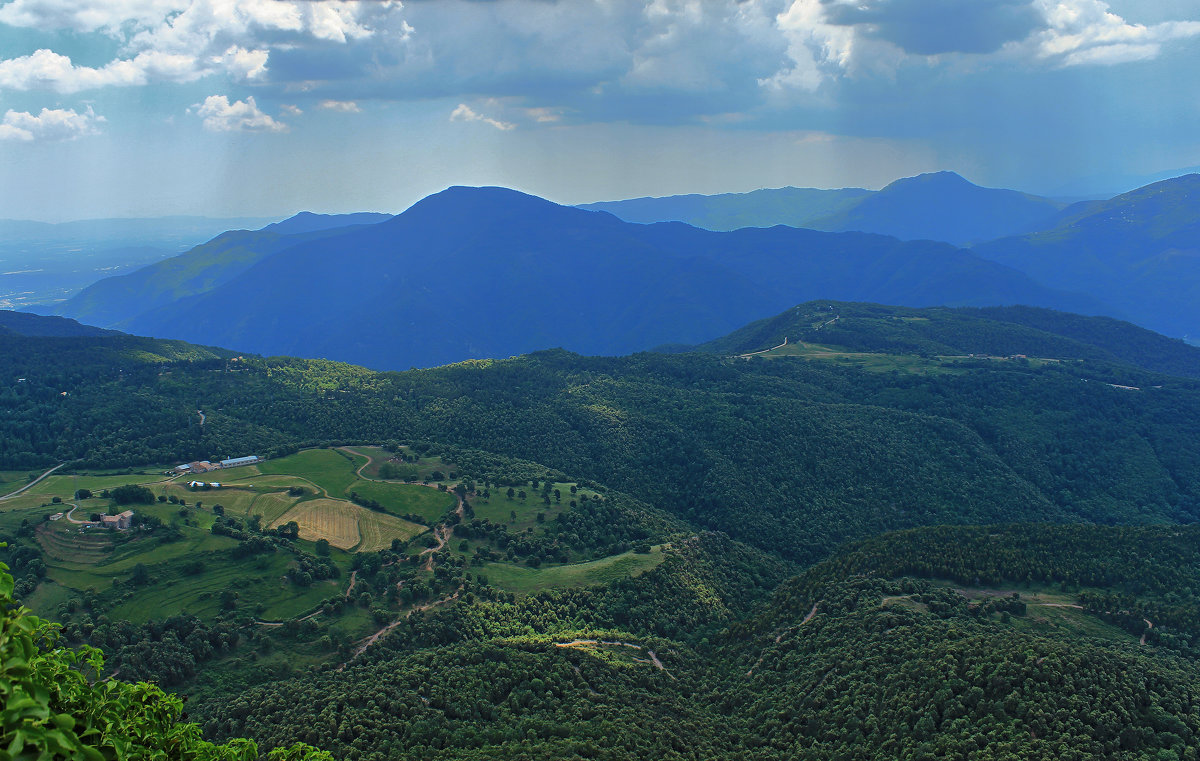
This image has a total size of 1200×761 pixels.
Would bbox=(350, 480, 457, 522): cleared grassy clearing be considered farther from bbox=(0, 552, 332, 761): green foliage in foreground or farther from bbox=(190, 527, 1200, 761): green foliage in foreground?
bbox=(0, 552, 332, 761): green foliage in foreground

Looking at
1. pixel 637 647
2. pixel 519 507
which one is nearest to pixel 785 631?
pixel 637 647

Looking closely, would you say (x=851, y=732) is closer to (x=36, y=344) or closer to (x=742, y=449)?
(x=742, y=449)

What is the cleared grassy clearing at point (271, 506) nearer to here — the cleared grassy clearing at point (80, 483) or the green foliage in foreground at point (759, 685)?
the cleared grassy clearing at point (80, 483)

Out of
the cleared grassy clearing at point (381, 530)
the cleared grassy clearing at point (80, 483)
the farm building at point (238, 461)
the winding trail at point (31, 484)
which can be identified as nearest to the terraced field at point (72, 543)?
the cleared grassy clearing at point (80, 483)

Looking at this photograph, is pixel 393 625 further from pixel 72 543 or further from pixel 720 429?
pixel 720 429

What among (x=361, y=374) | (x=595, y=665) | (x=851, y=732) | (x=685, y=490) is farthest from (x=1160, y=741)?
(x=361, y=374)

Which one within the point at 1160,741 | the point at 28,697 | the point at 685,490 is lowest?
the point at 685,490
